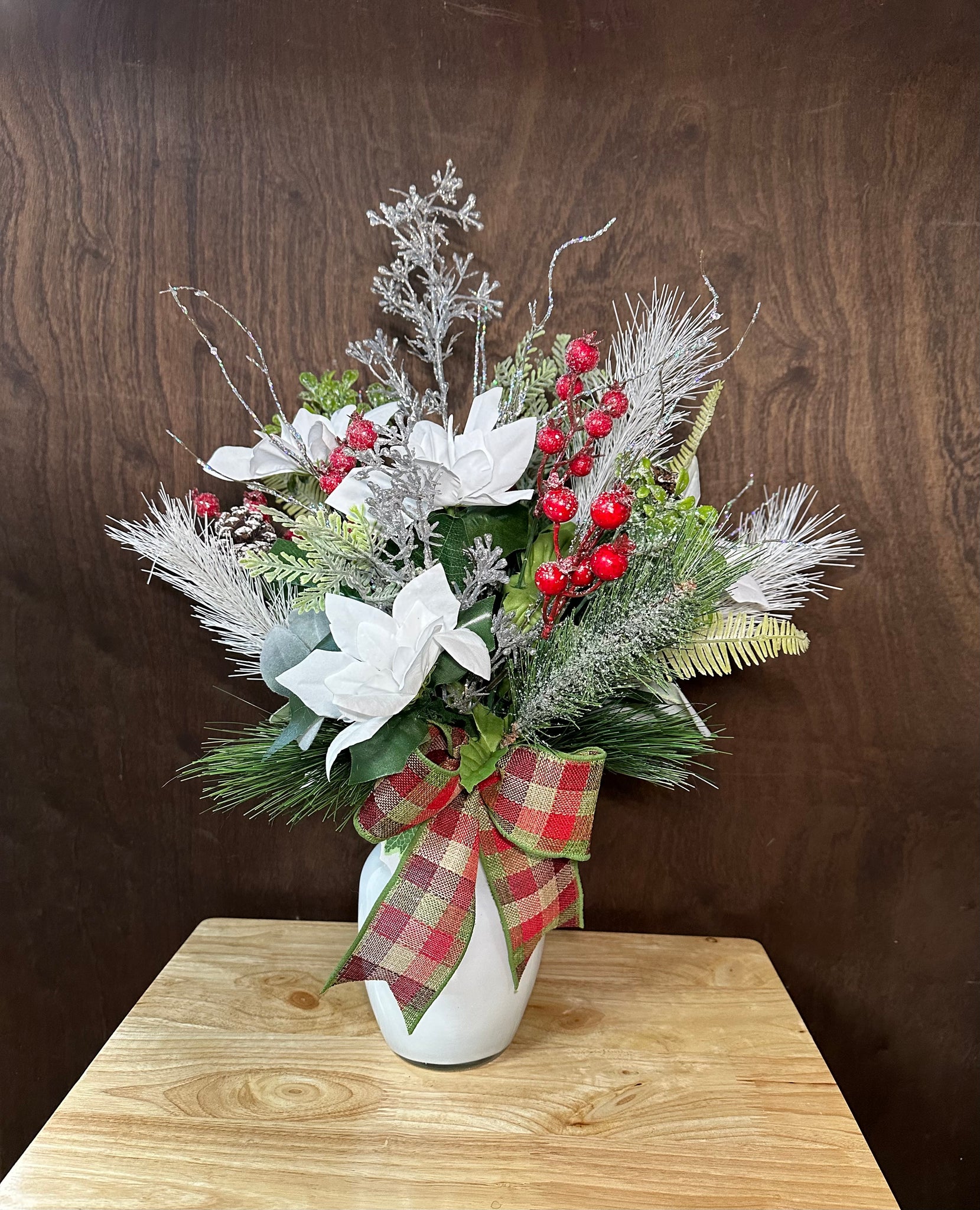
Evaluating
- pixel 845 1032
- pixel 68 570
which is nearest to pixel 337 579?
pixel 68 570

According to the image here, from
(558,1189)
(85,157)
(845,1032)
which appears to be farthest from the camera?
(845,1032)

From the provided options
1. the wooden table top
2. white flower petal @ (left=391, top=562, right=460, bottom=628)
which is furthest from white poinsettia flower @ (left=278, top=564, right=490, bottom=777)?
the wooden table top

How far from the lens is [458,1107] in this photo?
0.70 meters

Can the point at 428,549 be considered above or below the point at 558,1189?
above

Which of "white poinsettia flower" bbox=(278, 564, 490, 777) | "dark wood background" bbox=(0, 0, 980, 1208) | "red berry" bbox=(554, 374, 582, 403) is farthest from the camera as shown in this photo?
"dark wood background" bbox=(0, 0, 980, 1208)

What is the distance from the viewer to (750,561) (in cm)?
70

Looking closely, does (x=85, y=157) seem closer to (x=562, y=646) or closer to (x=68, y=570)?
(x=68, y=570)

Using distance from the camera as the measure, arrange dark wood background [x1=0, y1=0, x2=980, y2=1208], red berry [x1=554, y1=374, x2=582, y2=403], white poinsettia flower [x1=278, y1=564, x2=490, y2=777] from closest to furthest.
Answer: white poinsettia flower [x1=278, y1=564, x2=490, y2=777]
red berry [x1=554, y1=374, x2=582, y2=403]
dark wood background [x1=0, y1=0, x2=980, y2=1208]

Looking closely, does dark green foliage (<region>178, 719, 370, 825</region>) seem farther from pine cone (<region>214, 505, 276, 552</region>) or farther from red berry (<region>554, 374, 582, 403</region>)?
red berry (<region>554, 374, 582, 403</region>)

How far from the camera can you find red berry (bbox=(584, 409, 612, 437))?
2.16 ft

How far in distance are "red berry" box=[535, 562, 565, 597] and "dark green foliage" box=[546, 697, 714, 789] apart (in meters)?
0.14

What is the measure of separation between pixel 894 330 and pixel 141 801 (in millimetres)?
950

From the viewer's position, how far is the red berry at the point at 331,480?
0.71 metres

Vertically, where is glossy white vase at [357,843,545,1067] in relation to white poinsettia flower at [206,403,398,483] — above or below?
below
